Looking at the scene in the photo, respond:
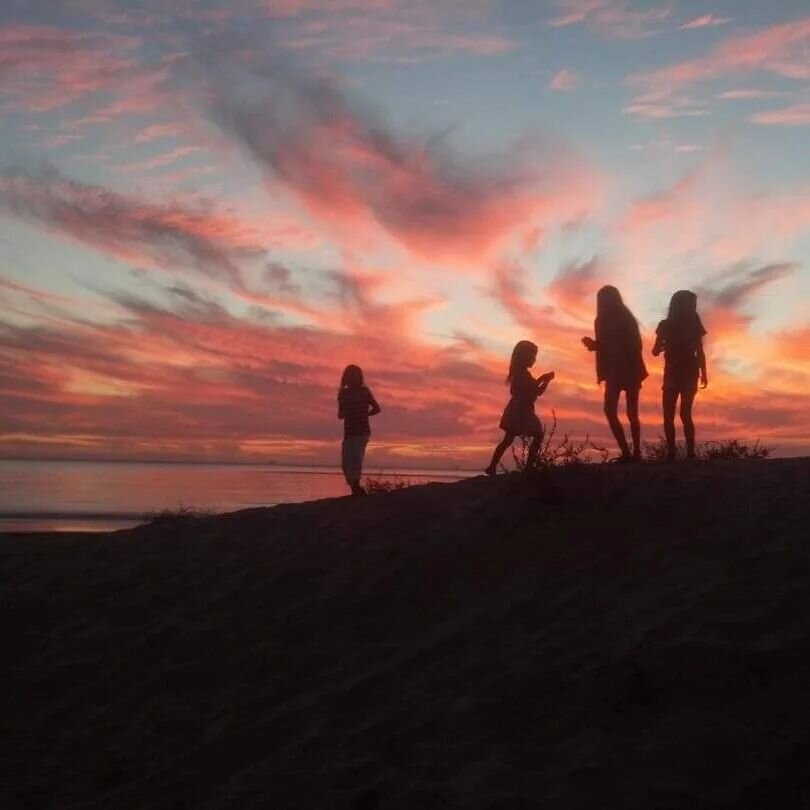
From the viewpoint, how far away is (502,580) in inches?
293

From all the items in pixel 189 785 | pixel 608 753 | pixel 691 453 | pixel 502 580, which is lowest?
pixel 189 785

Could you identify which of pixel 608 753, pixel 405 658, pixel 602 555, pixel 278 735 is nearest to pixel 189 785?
pixel 278 735

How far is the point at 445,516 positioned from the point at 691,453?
12.3 ft

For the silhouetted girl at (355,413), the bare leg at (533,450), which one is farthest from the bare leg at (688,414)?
the silhouetted girl at (355,413)

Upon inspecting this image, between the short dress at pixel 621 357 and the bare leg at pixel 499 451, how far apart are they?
136cm

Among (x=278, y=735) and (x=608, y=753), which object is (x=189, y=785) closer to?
(x=278, y=735)

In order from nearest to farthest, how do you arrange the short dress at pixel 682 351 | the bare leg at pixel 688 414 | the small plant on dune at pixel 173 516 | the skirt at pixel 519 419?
the short dress at pixel 682 351
the bare leg at pixel 688 414
the skirt at pixel 519 419
the small plant on dune at pixel 173 516

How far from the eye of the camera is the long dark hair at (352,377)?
42.4 feet

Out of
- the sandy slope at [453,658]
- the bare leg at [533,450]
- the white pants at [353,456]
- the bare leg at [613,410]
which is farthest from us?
the white pants at [353,456]

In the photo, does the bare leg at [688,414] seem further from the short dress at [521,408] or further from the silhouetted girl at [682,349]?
the short dress at [521,408]

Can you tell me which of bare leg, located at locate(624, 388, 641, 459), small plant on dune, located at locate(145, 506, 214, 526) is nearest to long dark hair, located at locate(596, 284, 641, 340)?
bare leg, located at locate(624, 388, 641, 459)

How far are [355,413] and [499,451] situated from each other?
2.10 m

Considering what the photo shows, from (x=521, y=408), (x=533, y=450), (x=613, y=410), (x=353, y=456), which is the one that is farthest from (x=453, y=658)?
(x=353, y=456)

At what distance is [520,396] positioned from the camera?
11719mm
